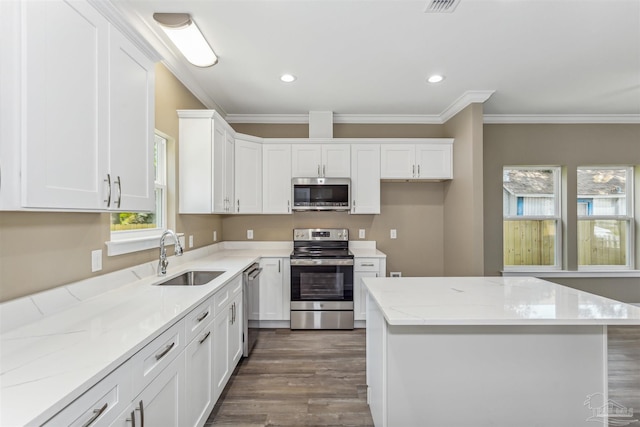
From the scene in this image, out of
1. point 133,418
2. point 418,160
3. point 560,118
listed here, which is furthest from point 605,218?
point 133,418

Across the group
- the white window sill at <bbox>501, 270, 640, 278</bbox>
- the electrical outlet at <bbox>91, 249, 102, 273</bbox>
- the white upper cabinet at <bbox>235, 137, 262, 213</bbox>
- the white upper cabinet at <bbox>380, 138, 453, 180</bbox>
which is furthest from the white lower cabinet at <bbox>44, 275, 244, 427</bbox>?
the white window sill at <bbox>501, 270, 640, 278</bbox>

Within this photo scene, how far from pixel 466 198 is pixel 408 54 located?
5.70 feet

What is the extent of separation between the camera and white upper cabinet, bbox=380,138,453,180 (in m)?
3.73

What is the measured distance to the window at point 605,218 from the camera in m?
4.01

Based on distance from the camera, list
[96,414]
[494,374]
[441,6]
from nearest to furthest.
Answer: [96,414] < [494,374] < [441,6]

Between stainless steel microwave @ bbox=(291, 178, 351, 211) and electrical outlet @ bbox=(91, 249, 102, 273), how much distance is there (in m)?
2.20

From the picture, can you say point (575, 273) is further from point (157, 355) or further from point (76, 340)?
point (76, 340)

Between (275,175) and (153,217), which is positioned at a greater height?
(275,175)

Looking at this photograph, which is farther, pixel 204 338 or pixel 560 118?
pixel 560 118

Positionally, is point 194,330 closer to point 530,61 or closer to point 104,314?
point 104,314

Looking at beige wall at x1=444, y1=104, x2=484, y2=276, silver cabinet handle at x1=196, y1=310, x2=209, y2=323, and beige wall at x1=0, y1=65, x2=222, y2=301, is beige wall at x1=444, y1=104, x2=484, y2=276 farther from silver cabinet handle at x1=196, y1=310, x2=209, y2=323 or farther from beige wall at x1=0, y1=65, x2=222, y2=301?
beige wall at x1=0, y1=65, x2=222, y2=301

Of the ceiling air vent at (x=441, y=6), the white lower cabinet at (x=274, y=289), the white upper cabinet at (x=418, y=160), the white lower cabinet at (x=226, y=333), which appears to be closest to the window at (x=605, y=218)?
the white upper cabinet at (x=418, y=160)

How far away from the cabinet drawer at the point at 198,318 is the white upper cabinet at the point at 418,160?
2.65m

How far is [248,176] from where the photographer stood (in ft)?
11.8
